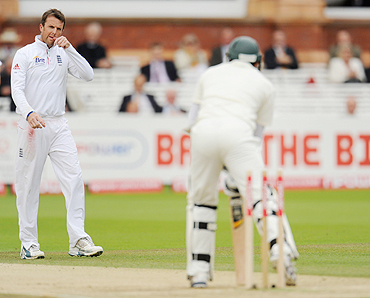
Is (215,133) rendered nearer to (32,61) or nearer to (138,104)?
(32,61)

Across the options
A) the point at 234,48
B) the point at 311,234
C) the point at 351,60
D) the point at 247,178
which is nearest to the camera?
the point at 247,178

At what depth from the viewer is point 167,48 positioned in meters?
25.1

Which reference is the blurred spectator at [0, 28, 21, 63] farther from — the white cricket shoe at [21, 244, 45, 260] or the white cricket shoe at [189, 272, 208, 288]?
the white cricket shoe at [189, 272, 208, 288]

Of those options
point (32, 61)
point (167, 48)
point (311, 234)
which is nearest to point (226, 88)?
point (32, 61)

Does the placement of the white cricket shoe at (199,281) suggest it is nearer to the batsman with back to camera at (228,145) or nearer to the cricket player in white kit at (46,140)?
the batsman with back to camera at (228,145)

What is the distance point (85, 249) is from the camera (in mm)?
8141

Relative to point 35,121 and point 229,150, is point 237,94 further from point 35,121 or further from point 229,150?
A: point 35,121

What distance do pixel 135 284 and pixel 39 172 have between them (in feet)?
7.90

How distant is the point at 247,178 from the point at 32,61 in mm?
3248

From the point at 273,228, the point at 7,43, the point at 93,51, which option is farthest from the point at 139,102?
the point at 273,228

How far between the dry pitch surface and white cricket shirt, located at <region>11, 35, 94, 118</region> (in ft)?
5.59

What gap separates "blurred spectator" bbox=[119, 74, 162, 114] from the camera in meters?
Answer: 17.6

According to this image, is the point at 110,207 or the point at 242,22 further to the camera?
the point at 242,22

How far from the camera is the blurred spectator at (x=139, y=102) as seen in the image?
57.7 feet
